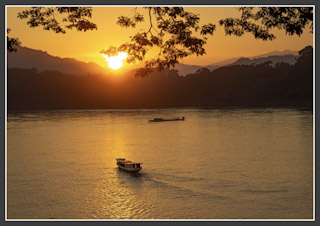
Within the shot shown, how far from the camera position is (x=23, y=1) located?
52.3 ft

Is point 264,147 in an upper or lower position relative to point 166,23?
lower

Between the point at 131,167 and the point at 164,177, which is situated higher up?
the point at 131,167

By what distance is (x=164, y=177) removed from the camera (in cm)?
5412

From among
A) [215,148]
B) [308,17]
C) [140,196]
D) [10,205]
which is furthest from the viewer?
[215,148]

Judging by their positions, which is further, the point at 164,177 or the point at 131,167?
the point at 131,167

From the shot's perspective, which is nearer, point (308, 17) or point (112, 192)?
point (308, 17)

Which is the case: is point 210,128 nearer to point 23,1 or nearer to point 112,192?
point 112,192

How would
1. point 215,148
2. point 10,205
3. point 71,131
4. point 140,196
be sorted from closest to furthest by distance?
1. point 10,205
2. point 140,196
3. point 215,148
4. point 71,131

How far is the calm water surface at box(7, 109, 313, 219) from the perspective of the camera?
127ft

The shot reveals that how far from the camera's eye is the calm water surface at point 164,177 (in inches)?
1529

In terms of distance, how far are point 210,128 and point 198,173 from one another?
6524cm

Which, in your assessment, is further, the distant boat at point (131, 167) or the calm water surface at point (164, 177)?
the distant boat at point (131, 167)

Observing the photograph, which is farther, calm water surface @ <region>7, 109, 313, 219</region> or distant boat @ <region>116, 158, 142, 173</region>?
distant boat @ <region>116, 158, 142, 173</region>

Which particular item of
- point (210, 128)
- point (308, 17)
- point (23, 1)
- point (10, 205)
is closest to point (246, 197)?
point (10, 205)
